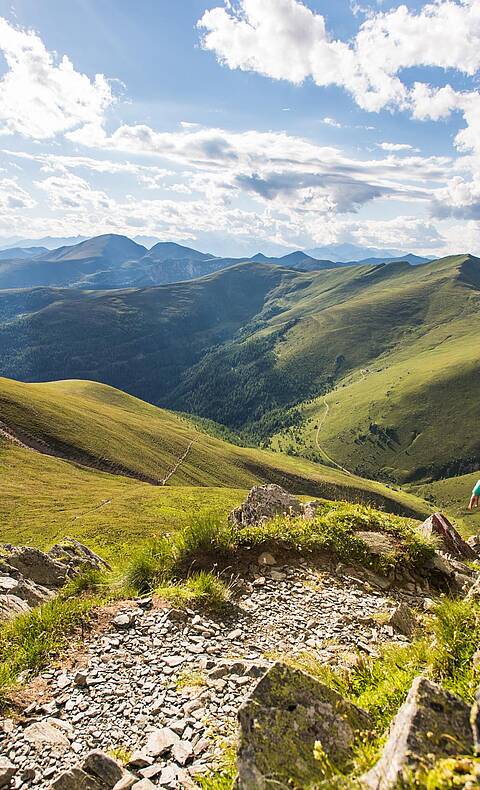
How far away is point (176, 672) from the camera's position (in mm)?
8297

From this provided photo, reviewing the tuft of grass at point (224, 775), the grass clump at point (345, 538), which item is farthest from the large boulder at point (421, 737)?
the grass clump at point (345, 538)

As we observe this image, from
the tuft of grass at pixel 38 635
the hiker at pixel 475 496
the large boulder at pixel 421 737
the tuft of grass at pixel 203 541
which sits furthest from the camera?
the hiker at pixel 475 496

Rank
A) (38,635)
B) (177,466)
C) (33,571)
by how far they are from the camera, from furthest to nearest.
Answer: (177,466), (33,571), (38,635)

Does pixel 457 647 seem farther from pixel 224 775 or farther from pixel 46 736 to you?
pixel 46 736

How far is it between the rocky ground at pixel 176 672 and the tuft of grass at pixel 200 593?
0.34 m

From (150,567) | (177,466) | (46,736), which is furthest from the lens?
(177,466)

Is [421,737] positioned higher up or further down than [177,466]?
higher up

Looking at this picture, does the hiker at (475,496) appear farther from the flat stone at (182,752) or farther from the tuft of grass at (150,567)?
the flat stone at (182,752)

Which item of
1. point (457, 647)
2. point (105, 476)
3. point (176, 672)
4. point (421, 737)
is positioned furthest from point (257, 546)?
point (105, 476)

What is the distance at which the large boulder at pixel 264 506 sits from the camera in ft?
60.4

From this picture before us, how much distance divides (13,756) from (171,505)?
256 feet

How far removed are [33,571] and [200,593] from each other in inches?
456

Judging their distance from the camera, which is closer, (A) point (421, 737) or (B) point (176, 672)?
(A) point (421, 737)

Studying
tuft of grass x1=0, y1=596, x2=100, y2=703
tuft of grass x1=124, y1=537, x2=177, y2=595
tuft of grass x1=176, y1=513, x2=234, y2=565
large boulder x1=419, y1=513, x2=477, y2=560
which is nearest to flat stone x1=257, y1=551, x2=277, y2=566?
tuft of grass x1=176, y1=513, x2=234, y2=565
